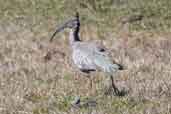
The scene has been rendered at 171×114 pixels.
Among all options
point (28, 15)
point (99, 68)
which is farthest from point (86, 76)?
point (28, 15)

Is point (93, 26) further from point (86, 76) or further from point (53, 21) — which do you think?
point (86, 76)

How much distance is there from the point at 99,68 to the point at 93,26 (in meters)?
9.40

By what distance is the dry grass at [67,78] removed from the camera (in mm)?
9688

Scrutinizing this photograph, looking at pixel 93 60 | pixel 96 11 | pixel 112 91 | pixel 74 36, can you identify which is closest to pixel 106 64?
pixel 93 60

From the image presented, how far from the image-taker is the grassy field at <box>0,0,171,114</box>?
32.5ft

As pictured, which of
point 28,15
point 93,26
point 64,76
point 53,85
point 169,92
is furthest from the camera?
point 28,15

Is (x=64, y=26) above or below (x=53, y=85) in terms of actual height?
above

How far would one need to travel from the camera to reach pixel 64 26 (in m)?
12.6

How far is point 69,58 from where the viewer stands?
47.1 feet

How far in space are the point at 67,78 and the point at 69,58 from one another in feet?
8.34

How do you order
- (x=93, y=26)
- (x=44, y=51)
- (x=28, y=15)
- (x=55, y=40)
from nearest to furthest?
(x=44, y=51) → (x=55, y=40) → (x=93, y=26) → (x=28, y=15)

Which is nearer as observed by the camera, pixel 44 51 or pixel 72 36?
pixel 72 36

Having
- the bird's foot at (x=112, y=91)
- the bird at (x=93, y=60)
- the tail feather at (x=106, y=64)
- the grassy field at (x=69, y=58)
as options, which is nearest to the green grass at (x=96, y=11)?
the grassy field at (x=69, y=58)

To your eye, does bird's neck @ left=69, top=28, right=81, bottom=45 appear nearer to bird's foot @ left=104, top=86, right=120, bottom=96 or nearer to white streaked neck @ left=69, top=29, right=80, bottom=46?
white streaked neck @ left=69, top=29, right=80, bottom=46
